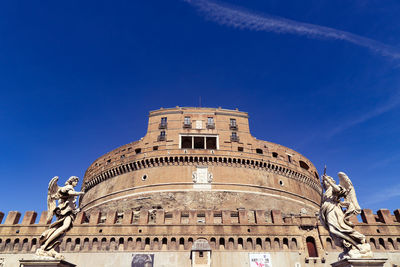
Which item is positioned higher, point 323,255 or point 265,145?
point 265,145

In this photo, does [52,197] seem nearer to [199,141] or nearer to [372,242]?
[372,242]

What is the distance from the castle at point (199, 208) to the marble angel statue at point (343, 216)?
14.9 metres

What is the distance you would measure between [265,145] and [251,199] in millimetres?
8425

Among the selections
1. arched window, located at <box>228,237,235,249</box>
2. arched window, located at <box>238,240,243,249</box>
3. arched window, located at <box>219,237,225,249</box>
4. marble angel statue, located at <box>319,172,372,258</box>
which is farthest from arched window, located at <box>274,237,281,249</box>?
marble angel statue, located at <box>319,172,372,258</box>

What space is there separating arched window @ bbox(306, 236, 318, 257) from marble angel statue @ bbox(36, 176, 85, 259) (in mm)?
21446

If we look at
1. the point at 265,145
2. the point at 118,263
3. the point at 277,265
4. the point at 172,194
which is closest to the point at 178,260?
the point at 118,263

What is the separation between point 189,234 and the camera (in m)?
23.8

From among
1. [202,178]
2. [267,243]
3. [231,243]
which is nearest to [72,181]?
[231,243]

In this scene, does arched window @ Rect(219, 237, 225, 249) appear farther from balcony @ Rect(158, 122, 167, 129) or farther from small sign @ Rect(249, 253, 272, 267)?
balcony @ Rect(158, 122, 167, 129)

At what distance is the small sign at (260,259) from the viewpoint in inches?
891

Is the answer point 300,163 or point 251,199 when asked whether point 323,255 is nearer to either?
point 251,199

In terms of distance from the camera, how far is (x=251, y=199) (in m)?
33.5

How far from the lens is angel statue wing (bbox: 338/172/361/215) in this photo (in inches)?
313

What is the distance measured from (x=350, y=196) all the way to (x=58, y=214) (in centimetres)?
823
